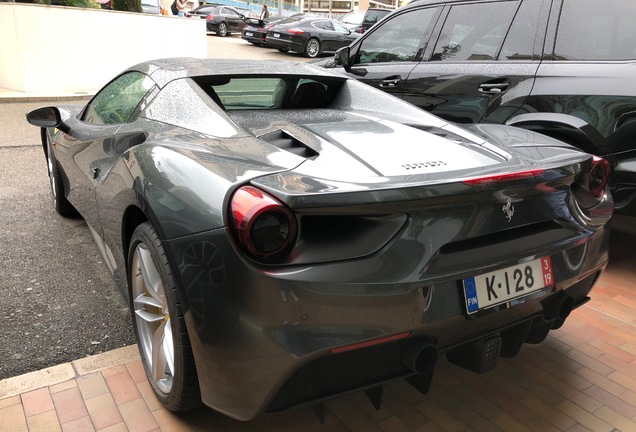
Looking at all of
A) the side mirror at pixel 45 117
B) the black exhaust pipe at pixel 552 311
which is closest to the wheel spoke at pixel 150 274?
the black exhaust pipe at pixel 552 311

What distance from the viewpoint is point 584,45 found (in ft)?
12.5

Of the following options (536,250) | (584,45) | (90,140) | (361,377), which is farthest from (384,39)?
(361,377)

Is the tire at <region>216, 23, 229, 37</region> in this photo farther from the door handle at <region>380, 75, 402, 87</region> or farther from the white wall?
the door handle at <region>380, 75, 402, 87</region>

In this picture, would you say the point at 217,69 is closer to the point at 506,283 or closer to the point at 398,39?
the point at 506,283

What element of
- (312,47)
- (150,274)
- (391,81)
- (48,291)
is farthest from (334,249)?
(312,47)

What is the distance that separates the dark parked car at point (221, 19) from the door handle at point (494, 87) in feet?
77.3

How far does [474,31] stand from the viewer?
4.53 meters

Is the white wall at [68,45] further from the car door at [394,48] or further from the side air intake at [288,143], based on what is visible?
the side air intake at [288,143]

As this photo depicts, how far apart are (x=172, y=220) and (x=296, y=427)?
0.95 m

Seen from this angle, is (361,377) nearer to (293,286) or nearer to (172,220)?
(293,286)

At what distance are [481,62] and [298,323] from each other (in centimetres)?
339

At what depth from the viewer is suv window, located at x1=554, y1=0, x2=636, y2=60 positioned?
362 centimetres

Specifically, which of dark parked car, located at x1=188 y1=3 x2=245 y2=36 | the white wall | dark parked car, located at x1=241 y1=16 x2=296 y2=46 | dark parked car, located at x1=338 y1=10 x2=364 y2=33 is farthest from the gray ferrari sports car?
dark parked car, located at x1=188 y1=3 x2=245 y2=36

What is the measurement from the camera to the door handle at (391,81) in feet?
16.3
